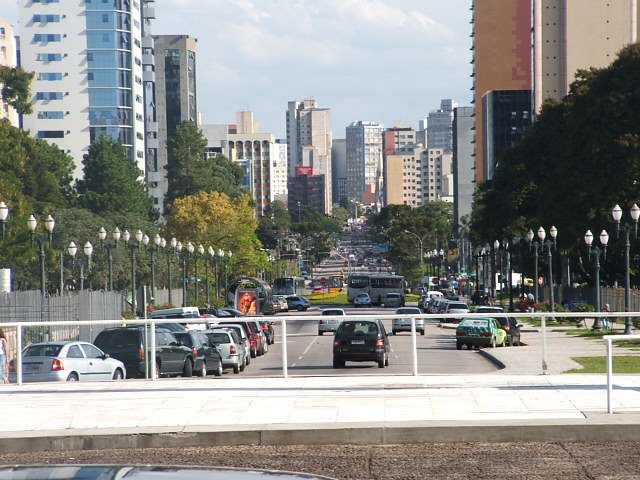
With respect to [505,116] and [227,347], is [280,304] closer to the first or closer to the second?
[227,347]

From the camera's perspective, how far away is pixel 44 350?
26.1 meters

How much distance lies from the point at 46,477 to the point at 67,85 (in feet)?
537

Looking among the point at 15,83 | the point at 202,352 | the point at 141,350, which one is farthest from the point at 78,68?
the point at 141,350

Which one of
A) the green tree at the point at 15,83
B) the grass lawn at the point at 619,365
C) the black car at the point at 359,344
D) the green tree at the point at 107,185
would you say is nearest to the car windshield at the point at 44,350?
the black car at the point at 359,344

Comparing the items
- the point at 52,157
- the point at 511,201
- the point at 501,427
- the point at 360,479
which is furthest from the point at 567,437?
the point at 52,157

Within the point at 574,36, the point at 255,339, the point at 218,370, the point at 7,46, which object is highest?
the point at 7,46

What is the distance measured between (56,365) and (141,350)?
2.40 meters

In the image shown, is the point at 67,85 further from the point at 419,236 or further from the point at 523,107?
the point at 523,107

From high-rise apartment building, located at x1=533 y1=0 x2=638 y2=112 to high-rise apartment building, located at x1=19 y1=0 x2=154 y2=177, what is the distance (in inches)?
2243

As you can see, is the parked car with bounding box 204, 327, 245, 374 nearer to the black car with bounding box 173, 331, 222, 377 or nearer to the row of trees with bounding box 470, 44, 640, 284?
the black car with bounding box 173, 331, 222, 377

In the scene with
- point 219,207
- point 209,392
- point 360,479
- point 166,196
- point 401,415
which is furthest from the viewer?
point 166,196

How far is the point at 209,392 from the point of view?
22.2 metres

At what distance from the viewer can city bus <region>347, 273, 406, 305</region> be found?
397 feet

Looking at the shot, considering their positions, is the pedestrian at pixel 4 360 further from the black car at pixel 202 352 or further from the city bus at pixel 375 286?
the city bus at pixel 375 286
